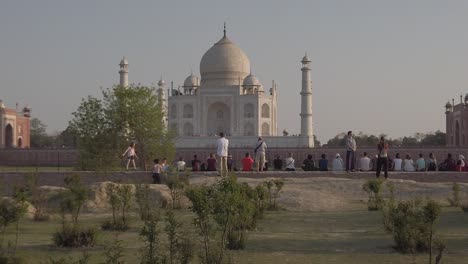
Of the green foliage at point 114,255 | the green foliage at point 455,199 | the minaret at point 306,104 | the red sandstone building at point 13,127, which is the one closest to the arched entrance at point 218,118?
the minaret at point 306,104

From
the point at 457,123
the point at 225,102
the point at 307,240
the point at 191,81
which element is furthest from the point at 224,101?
the point at 307,240

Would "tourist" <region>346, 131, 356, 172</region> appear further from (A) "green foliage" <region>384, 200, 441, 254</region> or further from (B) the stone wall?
(A) "green foliage" <region>384, 200, 441, 254</region>

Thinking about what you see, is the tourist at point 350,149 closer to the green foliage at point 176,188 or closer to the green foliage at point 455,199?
the green foliage at point 455,199

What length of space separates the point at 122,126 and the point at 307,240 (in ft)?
41.1

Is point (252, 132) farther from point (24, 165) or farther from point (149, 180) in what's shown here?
point (149, 180)

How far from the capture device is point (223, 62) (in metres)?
45.5

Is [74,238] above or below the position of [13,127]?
below

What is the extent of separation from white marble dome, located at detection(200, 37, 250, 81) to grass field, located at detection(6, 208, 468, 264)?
3516 cm

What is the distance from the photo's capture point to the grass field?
6770mm

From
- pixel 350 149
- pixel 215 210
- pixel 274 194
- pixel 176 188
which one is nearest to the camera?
pixel 215 210

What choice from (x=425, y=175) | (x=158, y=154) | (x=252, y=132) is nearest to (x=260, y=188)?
(x=425, y=175)

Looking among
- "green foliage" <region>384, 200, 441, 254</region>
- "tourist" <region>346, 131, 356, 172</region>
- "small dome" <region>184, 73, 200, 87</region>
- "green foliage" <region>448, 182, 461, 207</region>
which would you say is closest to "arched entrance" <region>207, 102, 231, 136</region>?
"small dome" <region>184, 73, 200, 87</region>

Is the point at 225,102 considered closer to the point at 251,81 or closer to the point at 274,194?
the point at 251,81

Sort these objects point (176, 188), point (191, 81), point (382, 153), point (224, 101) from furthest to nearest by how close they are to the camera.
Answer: point (191, 81), point (224, 101), point (382, 153), point (176, 188)
